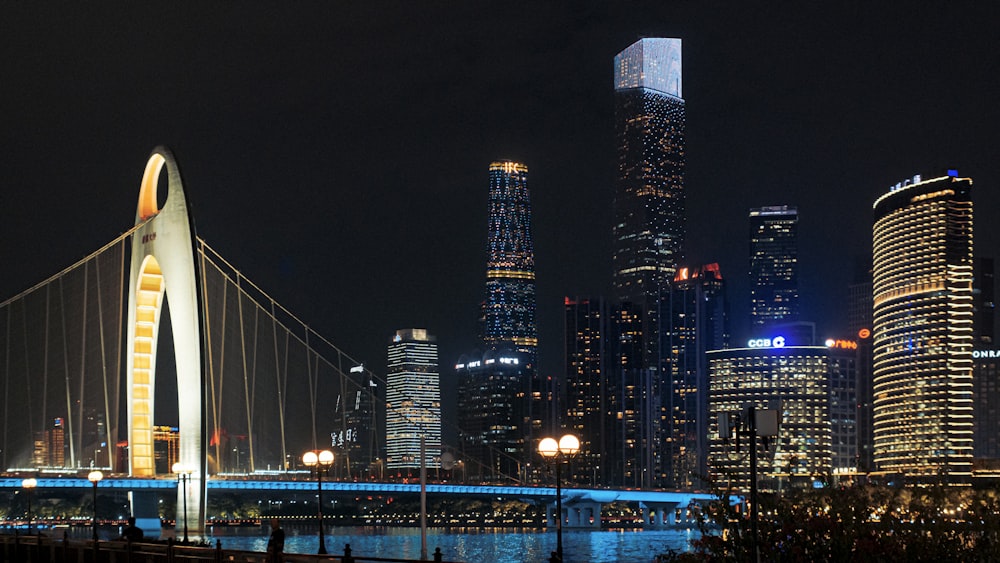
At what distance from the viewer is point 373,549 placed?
7938cm

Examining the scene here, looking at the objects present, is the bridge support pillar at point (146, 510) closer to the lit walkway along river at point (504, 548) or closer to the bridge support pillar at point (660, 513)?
the lit walkway along river at point (504, 548)

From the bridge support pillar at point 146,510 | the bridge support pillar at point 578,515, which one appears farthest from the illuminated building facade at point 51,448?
the bridge support pillar at point 578,515

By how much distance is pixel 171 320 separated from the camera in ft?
203

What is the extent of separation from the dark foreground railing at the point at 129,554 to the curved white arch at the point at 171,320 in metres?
19.2

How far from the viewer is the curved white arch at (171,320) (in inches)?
2382

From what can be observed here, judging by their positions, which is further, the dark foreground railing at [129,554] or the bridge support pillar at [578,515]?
the bridge support pillar at [578,515]

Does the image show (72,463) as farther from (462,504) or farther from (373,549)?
(462,504)

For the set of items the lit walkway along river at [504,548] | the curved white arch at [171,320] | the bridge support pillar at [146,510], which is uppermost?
the curved white arch at [171,320]

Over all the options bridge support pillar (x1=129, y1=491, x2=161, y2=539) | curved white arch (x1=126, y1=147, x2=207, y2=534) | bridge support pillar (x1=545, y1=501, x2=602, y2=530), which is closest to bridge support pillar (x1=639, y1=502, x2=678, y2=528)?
bridge support pillar (x1=545, y1=501, x2=602, y2=530)

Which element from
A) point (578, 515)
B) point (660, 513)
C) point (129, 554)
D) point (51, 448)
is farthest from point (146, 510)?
point (660, 513)

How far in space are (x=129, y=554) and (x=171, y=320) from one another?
33.6 metres

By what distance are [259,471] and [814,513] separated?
57.6m

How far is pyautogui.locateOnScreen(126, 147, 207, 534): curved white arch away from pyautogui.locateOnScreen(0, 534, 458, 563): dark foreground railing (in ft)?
63.0

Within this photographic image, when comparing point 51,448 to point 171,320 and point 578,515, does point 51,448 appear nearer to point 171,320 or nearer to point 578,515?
point 171,320
